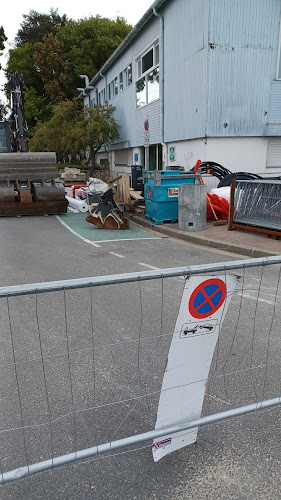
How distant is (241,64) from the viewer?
43.1 feet

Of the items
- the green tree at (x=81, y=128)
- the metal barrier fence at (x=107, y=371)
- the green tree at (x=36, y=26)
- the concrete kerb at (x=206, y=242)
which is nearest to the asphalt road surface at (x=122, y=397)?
the metal barrier fence at (x=107, y=371)

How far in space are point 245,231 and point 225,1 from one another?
8.18 metres

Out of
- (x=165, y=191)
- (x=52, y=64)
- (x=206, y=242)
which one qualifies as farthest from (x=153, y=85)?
(x=52, y=64)

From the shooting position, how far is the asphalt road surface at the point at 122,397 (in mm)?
2199

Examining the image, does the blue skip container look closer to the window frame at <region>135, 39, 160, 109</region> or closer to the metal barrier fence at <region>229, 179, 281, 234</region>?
the metal barrier fence at <region>229, 179, 281, 234</region>

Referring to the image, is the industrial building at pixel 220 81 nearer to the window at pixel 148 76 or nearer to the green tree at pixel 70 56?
the window at pixel 148 76

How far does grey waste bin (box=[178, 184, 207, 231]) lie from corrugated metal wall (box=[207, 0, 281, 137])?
4329 millimetres

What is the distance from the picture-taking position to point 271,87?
13578mm

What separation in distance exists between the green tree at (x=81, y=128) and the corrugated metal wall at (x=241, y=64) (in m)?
11.3

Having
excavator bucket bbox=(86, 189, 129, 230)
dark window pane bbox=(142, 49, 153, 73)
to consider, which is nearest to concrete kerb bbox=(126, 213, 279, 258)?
excavator bucket bbox=(86, 189, 129, 230)

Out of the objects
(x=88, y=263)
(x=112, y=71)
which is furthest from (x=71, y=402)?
(x=112, y=71)

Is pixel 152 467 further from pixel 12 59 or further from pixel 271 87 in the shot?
pixel 12 59

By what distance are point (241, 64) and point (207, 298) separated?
1329 centimetres

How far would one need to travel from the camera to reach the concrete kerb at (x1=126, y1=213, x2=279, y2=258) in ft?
25.4
